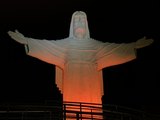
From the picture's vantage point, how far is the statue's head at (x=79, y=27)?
1647cm

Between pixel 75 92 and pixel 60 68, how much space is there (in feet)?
4.60

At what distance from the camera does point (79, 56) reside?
51.1ft

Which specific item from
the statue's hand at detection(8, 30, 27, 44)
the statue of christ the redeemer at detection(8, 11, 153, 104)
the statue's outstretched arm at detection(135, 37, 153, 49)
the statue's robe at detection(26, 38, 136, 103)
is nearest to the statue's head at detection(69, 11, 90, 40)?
the statue of christ the redeemer at detection(8, 11, 153, 104)

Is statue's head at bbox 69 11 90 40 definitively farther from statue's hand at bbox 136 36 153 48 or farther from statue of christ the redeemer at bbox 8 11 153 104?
statue's hand at bbox 136 36 153 48

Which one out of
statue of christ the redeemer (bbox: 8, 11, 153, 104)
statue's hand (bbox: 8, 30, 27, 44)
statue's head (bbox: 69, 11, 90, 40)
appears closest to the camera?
statue's hand (bbox: 8, 30, 27, 44)

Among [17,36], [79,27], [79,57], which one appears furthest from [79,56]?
[17,36]

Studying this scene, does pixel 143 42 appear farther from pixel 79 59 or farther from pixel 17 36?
pixel 17 36

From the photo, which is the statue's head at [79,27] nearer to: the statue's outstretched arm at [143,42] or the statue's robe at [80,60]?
the statue's robe at [80,60]

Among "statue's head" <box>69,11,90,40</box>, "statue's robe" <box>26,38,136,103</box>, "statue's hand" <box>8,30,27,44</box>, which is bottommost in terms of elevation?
"statue's robe" <box>26,38,136,103</box>

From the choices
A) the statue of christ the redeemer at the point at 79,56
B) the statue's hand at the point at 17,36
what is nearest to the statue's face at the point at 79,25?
the statue of christ the redeemer at the point at 79,56

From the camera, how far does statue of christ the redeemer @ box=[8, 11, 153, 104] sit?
15.0 meters

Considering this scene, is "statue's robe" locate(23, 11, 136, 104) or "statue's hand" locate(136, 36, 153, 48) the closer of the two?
"statue's robe" locate(23, 11, 136, 104)

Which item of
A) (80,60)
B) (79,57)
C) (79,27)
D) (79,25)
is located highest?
(79,25)

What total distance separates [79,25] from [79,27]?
4.0 inches
